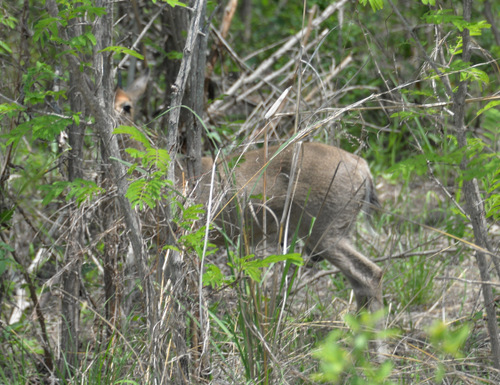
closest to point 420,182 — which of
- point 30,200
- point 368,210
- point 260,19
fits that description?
point 368,210

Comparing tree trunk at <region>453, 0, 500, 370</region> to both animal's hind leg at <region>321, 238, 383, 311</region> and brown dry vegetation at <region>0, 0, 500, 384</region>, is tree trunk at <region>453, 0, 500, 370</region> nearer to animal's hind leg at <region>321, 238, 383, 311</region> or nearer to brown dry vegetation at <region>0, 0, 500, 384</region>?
brown dry vegetation at <region>0, 0, 500, 384</region>

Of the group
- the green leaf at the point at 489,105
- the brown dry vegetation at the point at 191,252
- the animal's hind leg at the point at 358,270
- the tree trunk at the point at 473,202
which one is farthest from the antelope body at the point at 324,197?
the green leaf at the point at 489,105

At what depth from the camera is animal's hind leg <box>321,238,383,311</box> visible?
4492mm

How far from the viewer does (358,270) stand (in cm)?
458

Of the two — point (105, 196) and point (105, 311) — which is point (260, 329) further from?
point (105, 311)

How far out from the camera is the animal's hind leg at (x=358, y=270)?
4492 mm

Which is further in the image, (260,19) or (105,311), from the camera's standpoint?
(260,19)

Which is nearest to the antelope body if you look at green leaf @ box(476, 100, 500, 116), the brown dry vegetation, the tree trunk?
the brown dry vegetation

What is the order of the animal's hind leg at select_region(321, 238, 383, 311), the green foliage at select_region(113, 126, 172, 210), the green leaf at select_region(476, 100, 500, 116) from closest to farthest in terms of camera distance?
the green foliage at select_region(113, 126, 172, 210) → the green leaf at select_region(476, 100, 500, 116) → the animal's hind leg at select_region(321, 238, 383, 311)

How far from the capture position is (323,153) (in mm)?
4668

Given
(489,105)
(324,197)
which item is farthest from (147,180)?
(324,197)

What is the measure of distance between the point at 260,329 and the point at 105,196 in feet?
3.59

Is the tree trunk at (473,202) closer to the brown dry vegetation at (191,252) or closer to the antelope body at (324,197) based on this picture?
the brown dry vegetation at (191,252)

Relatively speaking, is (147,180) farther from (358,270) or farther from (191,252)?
(358,270)
